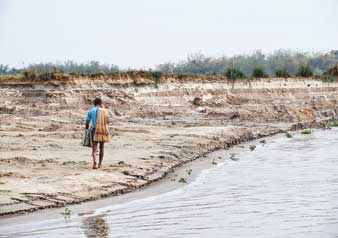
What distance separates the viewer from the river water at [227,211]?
34.5 feet

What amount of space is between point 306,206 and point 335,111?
135 ft

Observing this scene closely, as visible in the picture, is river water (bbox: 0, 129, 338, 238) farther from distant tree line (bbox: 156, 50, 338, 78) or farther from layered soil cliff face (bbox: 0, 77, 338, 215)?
distant tree line (bbox: 156, 50, 338, 78)

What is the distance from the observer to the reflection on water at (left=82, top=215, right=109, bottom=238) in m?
10.3

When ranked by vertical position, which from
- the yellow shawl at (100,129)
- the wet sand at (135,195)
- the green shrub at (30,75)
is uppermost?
the green shrub at (30,75)

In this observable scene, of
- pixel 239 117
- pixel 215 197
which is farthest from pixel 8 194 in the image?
pixel 239 117

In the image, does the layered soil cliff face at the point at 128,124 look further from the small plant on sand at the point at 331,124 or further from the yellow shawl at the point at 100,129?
the small plant on sand at the point at 331,124

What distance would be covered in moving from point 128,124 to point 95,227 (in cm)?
2097

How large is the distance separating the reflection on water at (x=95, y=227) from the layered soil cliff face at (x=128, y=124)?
1.21m

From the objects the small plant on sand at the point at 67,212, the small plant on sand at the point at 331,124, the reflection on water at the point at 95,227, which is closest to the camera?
the reflection on water at the point at 95,227

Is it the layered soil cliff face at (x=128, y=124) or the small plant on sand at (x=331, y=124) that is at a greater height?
the layered soil cliff face at (x=128, y=124)

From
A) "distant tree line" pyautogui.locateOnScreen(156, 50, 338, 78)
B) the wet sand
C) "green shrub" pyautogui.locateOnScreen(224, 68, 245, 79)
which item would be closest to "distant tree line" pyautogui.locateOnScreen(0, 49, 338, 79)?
"distant tree line" pyautogui.locateOnScreen(156, 50, 338, 78)

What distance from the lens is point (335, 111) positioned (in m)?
52.9

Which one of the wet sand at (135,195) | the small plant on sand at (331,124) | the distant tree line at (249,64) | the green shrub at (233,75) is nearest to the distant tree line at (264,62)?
the distant tree line at (249,64)

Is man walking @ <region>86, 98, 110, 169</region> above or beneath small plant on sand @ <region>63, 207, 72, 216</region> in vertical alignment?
above
